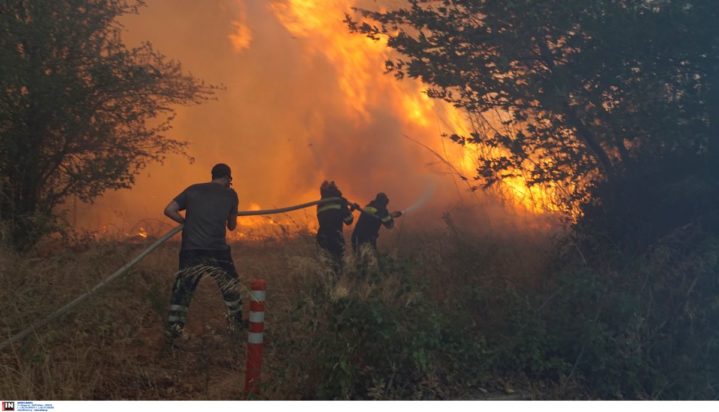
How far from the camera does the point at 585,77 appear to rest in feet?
27.1

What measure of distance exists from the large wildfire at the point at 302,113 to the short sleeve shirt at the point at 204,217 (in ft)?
18.4

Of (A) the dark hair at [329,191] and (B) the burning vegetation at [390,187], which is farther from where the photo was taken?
(A) the dark hair at [329,191]

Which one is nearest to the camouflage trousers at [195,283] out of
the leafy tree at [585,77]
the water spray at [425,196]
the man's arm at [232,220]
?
the man's arm at [232,220]

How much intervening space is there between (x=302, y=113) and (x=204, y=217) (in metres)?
6.41

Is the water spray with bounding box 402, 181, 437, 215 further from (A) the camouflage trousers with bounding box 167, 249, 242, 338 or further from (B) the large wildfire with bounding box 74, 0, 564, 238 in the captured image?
(A) the camouflage trousers with bounding box 167, 249, 242, 338

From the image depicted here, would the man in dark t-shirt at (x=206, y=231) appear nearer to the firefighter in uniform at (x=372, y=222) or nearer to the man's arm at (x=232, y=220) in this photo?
the man's arm at (x=232, y=220)

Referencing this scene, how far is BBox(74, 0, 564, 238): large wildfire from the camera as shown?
12406mm

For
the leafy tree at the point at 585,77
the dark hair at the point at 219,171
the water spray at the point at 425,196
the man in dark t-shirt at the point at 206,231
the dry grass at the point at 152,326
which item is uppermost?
the leafy tree at the point at 585,77

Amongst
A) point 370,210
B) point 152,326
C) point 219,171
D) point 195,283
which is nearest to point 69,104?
point 219,171

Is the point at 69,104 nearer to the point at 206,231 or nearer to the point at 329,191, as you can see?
the point at 206,231

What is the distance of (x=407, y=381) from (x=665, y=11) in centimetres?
532

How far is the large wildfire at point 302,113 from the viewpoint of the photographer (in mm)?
12406

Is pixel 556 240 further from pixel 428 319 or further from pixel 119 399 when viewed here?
pixel 119 399

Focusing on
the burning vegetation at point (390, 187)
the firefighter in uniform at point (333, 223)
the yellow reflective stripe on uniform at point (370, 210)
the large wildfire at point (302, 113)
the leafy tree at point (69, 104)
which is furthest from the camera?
the large wildfire at point (302, 113)
